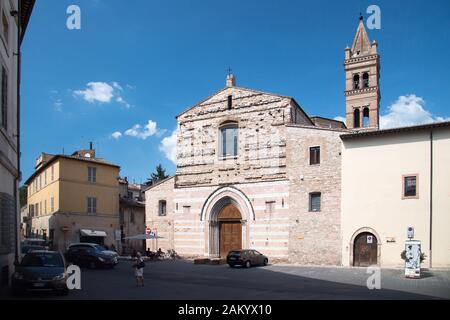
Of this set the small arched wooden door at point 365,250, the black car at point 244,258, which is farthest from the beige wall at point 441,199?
the black car at point 244,258

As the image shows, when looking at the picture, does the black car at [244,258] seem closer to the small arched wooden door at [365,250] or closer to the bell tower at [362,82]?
the small arched wooden door at [365,250]

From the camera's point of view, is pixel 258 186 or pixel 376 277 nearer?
pixel 376 277

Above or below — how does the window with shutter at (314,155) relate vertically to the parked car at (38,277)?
above

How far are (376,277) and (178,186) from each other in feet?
60.5

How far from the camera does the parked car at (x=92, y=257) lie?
26.4m

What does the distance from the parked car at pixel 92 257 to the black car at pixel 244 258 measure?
6924mm

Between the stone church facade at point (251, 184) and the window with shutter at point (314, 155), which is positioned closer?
the stone church facade at point (251, 184)

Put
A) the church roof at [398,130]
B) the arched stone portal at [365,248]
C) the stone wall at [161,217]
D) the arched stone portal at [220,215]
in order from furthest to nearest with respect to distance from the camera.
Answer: the stone wall at [161,217], the arched stone portal at [220,215], the arched stone portal at [365,248], the church roof at [398,130]

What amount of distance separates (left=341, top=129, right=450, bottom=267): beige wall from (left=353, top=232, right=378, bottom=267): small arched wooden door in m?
0.35

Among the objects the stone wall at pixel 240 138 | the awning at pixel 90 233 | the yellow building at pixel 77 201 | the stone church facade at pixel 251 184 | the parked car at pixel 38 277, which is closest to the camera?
the parked car at pixel 38 277

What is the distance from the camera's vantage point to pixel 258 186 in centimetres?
3122

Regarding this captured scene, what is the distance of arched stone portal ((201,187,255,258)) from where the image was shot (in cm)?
3231
